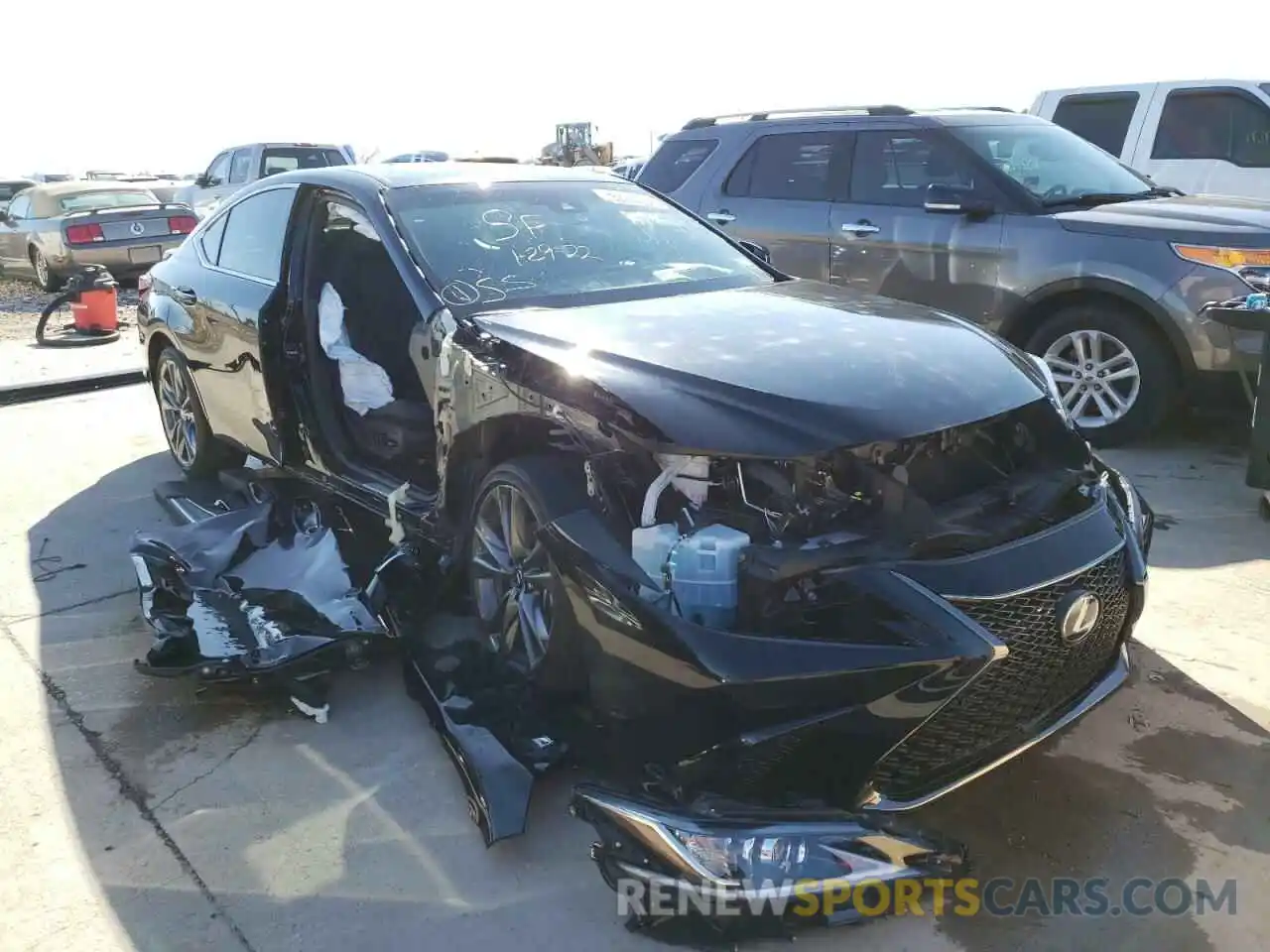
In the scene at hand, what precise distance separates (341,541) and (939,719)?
2.58 meters

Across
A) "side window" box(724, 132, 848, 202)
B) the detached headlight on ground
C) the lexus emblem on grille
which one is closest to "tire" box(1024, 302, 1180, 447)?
"side window" box(724, 132, 848, 202)

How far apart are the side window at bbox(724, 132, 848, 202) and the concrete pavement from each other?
3.84 meters

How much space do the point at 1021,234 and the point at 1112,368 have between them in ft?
3.04

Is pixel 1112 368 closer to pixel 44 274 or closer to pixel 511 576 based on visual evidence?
pixel 511 576

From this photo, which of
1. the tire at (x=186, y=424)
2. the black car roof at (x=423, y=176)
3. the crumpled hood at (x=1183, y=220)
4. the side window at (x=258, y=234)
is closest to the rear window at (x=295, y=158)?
the tire at (x=186, y=424)

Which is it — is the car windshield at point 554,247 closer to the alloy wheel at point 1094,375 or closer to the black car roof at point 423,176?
the black car roof at point 423,176

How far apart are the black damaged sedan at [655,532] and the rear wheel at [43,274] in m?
11.1

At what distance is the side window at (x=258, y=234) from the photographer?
14.5 feet

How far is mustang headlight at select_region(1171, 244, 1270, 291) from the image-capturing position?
5266mm

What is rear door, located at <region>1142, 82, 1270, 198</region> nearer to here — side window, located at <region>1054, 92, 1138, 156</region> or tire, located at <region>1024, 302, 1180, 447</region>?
side window, located at <region>1054, 92, 1138, 156</region>

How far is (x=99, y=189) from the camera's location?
1389 centimetres

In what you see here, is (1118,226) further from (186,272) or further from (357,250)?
(186,272)

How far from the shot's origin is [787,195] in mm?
7020

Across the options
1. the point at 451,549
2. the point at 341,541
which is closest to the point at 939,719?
the point at 451,549
